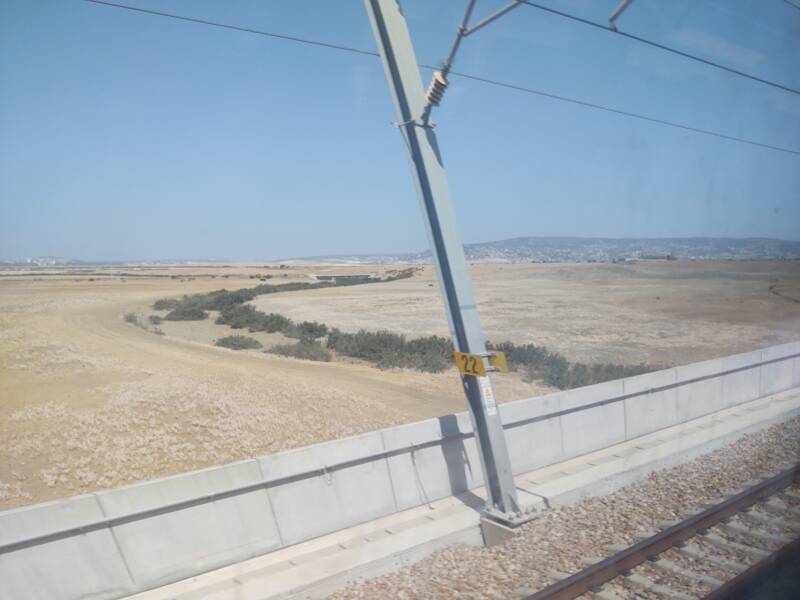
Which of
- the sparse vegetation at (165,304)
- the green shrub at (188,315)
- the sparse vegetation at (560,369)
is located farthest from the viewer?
the sparse vegetation at (165,304)

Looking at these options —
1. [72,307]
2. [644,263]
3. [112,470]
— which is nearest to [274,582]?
[112,470]

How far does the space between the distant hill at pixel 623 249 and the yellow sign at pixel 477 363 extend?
50.7 feet

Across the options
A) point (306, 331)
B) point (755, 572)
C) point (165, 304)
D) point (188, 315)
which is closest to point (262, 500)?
point (755, 572)

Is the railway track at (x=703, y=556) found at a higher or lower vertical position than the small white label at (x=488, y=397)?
lower

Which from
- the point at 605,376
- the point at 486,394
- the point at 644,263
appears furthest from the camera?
the point at 644,263

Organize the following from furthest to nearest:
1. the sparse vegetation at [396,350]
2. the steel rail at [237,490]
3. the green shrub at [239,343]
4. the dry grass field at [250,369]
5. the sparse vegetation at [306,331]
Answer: the sparse vegetation at [306,331], the green shrub at [239,343], the sparse vegetation at [396,350], the dry grass field at [250,369], the steel rail at [237,490]

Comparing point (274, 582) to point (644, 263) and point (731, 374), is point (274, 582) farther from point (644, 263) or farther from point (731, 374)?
point (644, 263)

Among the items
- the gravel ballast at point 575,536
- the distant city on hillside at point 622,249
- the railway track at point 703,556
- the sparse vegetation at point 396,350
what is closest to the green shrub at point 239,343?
the sparse vegetation at point 396,350

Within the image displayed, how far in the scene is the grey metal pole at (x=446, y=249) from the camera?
6.60 meters

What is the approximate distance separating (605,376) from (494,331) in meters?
Answer: 10.6

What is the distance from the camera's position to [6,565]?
5.36m

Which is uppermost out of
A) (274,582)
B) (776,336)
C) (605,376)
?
(274,582)

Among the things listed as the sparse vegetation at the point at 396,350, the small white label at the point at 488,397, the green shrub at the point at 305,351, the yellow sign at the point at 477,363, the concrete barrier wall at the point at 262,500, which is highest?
the yellow sign at the point at 477,363

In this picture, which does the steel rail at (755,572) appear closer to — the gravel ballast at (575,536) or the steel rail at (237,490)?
the gravel ballast at (575,536)
